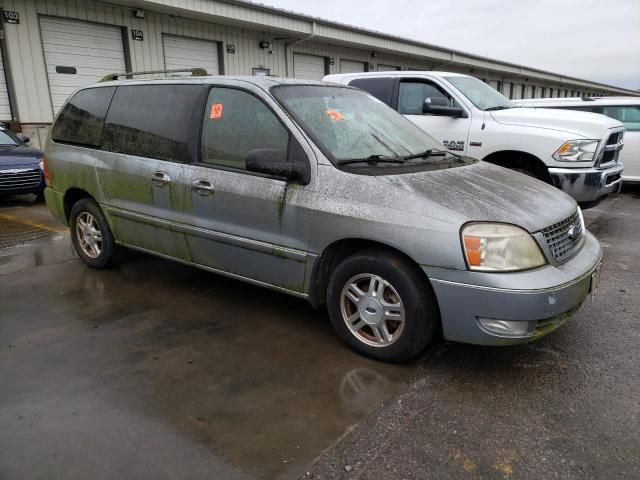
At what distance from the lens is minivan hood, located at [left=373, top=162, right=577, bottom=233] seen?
9.46 feet

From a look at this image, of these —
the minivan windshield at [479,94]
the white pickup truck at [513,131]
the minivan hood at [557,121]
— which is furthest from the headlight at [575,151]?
the minivan windshield at [479,94]

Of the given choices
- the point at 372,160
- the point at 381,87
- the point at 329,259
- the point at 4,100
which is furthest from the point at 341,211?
the point at 4,100

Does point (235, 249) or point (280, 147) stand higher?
point (280, 147)

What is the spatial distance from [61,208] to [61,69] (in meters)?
7.52

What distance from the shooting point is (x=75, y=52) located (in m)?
11.2

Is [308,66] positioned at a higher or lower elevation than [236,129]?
higher

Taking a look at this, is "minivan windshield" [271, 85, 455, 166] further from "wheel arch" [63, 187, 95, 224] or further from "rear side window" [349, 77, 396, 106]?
"rear side window" [349, 77, 396, 106]

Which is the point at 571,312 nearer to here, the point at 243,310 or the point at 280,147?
the point at 280,147

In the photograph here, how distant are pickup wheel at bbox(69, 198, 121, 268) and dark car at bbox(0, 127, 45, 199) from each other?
4.09 meters

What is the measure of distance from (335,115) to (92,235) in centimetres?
272

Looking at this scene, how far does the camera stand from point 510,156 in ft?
20.6

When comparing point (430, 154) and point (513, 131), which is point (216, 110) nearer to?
point (430, 154)

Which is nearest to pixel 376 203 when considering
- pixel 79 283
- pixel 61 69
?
pixel 79 283

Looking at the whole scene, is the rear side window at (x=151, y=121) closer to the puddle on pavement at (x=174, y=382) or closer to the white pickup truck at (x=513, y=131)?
the puddle on pavement at (x=174, y=382)
